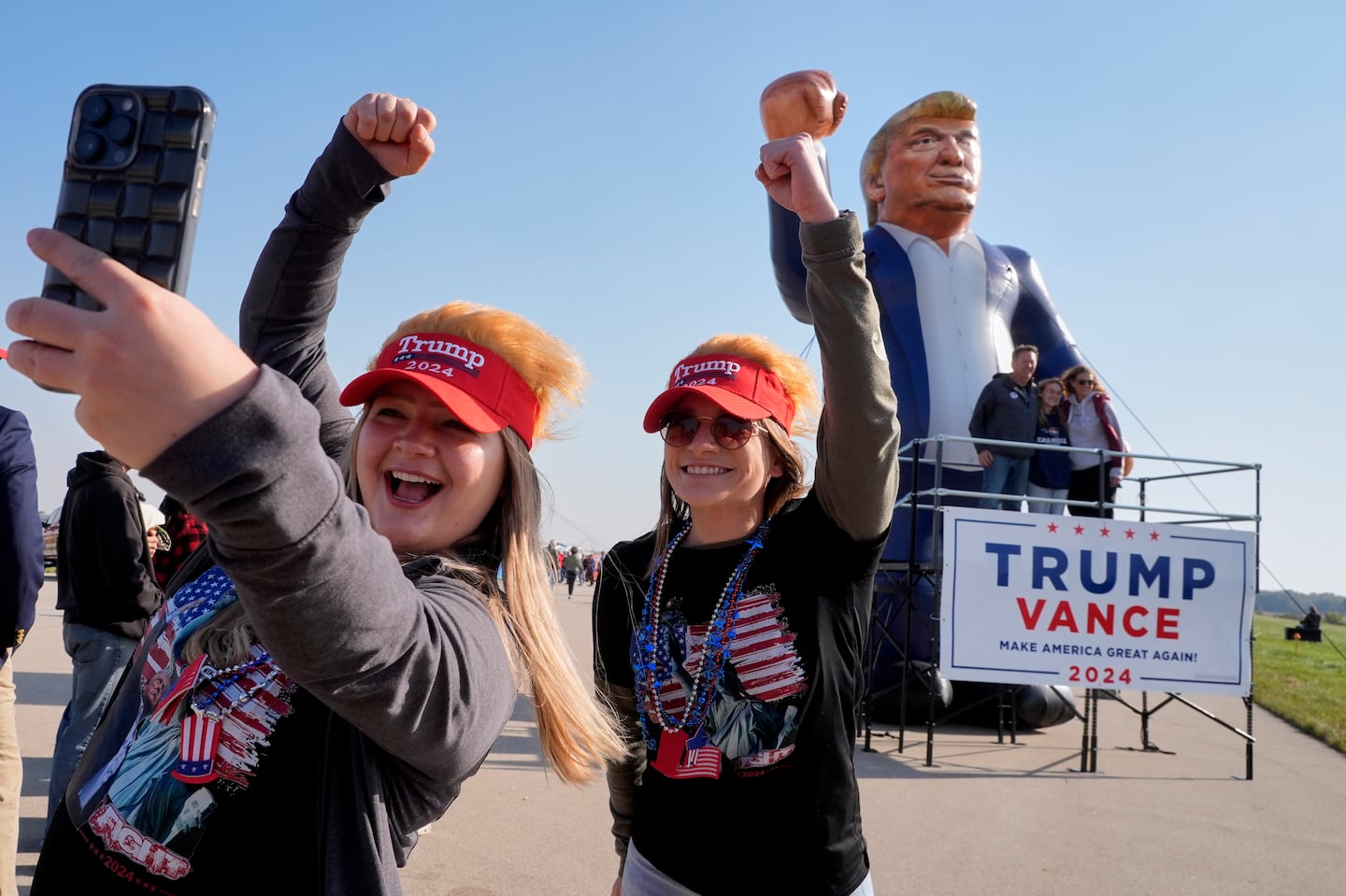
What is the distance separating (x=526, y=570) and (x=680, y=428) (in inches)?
37.8

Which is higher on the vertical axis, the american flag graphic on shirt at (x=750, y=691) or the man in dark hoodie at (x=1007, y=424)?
the man in dark hoodie at (x=1007, y=424)

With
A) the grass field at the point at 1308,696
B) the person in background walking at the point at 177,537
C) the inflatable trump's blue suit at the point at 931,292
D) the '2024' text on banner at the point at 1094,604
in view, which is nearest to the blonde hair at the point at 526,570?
the person in background walking at the point at 177,537

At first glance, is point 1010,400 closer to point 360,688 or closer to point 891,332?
point 891,332

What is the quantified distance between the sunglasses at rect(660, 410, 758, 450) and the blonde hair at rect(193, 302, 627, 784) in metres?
0.62

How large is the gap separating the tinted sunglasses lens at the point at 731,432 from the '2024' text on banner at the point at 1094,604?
3.72 m

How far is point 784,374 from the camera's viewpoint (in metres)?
2.42

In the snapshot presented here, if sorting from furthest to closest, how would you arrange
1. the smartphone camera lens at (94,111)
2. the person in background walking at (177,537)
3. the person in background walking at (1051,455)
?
the person in background walking at (1051,455), the person in background walking at (177,537), the smartphone camera lens at (94,111)

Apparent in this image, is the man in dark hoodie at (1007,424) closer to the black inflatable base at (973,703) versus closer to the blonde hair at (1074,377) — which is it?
the blonde hair at (1074,377)

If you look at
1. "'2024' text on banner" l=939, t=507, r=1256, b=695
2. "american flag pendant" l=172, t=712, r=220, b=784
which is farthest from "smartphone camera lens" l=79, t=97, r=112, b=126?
"'2024' text on banner" l=939, t=507, r=1256, b=695

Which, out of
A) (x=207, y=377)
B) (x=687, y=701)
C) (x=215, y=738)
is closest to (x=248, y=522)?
(x=207, y=377)

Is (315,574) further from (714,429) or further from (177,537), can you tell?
(177,537)

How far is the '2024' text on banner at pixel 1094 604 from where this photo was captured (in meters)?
5.70

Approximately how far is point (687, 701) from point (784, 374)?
835 millimetres

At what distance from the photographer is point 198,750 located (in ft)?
3.82
